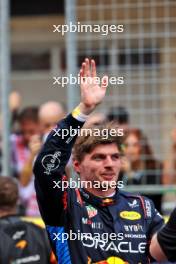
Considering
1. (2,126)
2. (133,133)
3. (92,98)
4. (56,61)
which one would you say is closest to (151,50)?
(133,133)

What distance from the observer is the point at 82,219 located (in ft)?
14.6

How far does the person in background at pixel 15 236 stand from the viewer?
5738 millimetres

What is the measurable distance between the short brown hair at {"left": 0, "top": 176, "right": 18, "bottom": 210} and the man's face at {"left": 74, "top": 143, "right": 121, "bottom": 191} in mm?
1362

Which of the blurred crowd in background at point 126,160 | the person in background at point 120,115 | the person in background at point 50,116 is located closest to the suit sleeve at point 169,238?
the blurred crowd in background at point 126,160

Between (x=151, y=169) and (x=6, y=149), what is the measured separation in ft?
3.88

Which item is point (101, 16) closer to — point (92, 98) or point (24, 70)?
point (92, 98)

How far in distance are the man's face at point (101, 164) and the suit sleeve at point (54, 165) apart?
0.67 ft

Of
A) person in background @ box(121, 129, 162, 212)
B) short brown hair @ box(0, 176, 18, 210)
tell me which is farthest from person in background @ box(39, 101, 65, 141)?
short brown hair @ box(0, 176, 18, 210)

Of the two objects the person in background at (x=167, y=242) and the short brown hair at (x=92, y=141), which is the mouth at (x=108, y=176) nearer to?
the short brown hair at (x=92, y=141)

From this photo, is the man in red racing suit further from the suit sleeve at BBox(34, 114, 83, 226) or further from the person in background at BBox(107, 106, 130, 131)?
the person in background at BBox(107, 106, 130, 131)

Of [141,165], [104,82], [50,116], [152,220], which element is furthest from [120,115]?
[104,82]

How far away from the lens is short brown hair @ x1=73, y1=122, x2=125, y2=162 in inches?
181

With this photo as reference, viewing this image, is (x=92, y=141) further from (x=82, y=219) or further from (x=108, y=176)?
(x=82, y=219)

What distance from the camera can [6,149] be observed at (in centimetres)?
716
